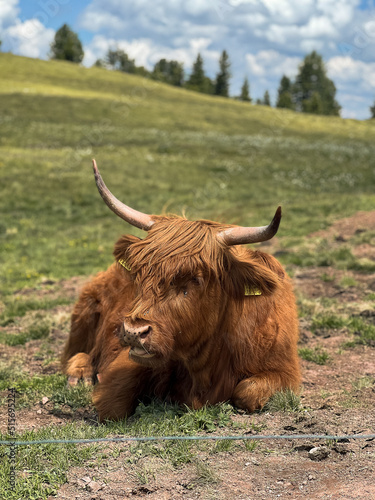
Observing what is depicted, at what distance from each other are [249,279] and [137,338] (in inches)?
43.4

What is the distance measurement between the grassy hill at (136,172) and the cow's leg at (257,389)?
1577 mm

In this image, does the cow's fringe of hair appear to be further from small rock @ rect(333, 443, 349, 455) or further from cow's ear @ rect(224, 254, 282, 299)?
small rock @ rect(333, 443, 349, 455)

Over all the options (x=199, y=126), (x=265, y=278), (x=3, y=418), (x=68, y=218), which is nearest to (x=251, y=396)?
(x=265, y=278)

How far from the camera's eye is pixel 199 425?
4.39 m

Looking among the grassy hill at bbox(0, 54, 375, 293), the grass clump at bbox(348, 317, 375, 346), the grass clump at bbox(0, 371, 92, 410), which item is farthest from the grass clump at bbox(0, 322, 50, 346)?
the grass clump at bbox(348, 317, 375, 346)

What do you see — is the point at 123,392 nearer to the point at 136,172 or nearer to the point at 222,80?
the point at 136,172

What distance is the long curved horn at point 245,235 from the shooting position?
3.97m

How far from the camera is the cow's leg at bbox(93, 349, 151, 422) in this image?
16.0ft

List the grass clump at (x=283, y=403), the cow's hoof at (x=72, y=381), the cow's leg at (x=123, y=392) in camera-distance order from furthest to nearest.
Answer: the cow's hoof at (x=72, y=381), the cow's leg at (x=123, y=392), the grass clump at (x=283, y=403)

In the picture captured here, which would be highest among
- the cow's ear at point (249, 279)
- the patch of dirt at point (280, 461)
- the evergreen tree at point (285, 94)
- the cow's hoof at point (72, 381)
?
the evergreen tree at point (285, 94)

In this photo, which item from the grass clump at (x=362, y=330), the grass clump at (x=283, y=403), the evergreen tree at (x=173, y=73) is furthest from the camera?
the evergreen tree at (x=173, y=73)

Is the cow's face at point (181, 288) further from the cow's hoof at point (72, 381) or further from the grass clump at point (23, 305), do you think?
the grass clump at point (23, 305)

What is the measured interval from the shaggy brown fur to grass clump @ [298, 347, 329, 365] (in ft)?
3.30

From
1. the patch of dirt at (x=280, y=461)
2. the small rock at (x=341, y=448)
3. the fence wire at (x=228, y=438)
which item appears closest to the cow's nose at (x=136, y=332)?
the fence wire at (x=228, y=438)
